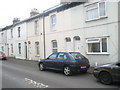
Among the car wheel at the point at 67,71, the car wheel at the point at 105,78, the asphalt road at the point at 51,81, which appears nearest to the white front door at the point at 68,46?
the car wheel at the point at 67,71

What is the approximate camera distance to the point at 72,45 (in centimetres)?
1284

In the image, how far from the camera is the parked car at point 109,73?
5.70 meters

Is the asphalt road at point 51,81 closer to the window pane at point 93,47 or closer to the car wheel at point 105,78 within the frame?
the car wheel at point 105,78

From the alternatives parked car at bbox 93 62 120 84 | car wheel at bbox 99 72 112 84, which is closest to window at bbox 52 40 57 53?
parked car at bbox 93 62 120 84

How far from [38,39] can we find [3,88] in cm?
1245

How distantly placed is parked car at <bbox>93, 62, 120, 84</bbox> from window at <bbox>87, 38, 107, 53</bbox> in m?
4.43

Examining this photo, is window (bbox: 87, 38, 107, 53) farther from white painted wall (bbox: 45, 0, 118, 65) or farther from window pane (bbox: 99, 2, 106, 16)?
window pane (bbox: 99, 2, 106, 16)

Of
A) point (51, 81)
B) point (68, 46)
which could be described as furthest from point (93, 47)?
point (51, 81)

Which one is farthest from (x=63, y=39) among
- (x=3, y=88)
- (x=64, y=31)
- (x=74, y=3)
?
(x=3, y=88)

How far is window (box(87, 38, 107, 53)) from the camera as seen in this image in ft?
34.3

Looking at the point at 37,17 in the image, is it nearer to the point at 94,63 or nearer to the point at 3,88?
the point at 94,63

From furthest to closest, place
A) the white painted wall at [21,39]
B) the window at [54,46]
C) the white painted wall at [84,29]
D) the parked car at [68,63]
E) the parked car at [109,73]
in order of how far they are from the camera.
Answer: the white painted wall at [21,39] < the window at [54,46] < the white painted wall at [84,29] < the parked car at [68,63] < the parked car at [109,73]

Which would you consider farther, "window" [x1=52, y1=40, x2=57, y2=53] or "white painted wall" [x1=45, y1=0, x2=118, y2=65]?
"window" [x1=52, y1=40, x2=57, y2=53]

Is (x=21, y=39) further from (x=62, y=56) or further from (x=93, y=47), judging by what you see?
(x=62, y=56)
